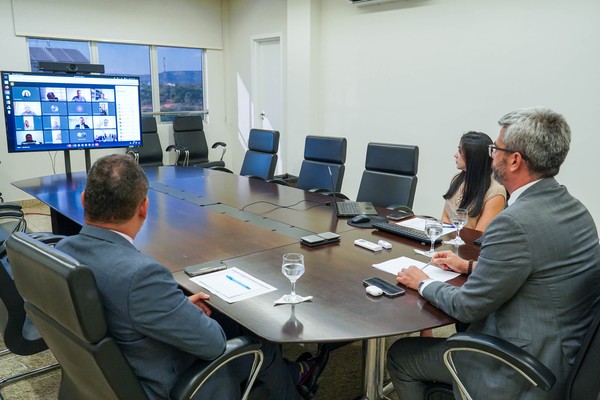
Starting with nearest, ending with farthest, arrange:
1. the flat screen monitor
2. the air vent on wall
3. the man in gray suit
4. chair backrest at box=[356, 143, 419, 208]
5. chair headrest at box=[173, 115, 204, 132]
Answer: the man in gray suit
chair backrest at box=[356, 143, 419, 208]
the flat screen monitor
the air vent on wall
chair headrest at box=[173, 115, 204, 132]

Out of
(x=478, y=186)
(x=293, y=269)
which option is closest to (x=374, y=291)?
(x=293, y=269)

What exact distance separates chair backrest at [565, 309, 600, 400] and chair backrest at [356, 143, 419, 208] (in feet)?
7.03

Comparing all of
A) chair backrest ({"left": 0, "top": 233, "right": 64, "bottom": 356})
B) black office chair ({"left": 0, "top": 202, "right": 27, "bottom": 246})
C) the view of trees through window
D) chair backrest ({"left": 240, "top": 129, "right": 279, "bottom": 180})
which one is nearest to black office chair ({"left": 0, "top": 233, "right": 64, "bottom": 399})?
chair backrest ({"left": 0, "top": 233, "right": 64, "bottom": 356})

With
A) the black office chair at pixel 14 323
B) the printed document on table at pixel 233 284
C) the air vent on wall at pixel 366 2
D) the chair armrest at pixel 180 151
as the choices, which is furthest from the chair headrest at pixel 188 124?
the printed document on table at pixel 233 284

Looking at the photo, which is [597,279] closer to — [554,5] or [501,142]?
[501,142]

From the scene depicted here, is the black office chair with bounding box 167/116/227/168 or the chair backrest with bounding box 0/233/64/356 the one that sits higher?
the black office chair with bounding box 167/116/227/168

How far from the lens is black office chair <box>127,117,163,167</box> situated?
6219mm

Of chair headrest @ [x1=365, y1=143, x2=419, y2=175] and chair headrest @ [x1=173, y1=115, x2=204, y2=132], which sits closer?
chair headrest @ [x1=365, y1=143, x2=419, y2=175]

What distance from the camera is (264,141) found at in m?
4.66

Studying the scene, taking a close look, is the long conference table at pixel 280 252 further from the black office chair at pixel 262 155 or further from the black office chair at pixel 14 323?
the black office chair at pixel 262 155

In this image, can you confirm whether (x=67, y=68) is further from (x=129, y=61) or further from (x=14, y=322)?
(x=14, y=322)

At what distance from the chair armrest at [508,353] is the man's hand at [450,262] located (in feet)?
1.45

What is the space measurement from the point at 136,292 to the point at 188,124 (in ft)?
19.0

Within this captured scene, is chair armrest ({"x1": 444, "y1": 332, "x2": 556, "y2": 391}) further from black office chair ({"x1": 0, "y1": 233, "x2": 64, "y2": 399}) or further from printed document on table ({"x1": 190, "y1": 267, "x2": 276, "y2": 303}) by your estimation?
black office chair ({"x1": 0, "y1": 233, "x2": 64, "y2": 399})
